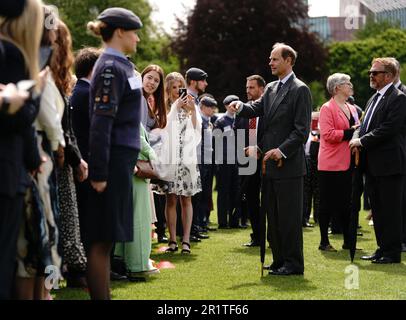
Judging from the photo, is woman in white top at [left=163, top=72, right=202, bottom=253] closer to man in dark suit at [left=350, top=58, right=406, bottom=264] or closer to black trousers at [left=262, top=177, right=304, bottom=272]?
black trousers at [left=262, top=177, right=304, bottom=272]

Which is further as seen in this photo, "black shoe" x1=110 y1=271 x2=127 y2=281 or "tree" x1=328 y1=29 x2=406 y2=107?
"tree" x1=328 y1=29 x2=406 y2=107

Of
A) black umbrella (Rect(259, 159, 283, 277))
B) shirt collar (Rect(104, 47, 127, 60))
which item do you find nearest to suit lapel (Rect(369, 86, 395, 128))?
black umbrella (Rect(259, 159, 283, 277))

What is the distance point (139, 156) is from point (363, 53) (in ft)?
249

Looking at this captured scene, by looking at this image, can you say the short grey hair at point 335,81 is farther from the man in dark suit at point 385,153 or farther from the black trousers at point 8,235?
the black trousers at point 8,235

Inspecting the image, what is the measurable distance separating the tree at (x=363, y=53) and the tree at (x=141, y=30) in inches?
716

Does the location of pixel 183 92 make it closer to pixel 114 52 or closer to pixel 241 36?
pixel 114 52

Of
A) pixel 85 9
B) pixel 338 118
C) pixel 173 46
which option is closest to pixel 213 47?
pixel 173 46

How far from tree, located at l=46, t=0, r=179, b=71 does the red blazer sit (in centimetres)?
4603

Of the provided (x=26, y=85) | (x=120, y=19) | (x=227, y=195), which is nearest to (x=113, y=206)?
(x=120, y=19)

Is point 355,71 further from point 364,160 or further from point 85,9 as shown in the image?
point 364,160

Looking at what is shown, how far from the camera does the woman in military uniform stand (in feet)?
19.0

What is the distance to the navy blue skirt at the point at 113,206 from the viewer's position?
5.89m

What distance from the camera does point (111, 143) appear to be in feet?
19.5

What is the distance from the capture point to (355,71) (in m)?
81.1
